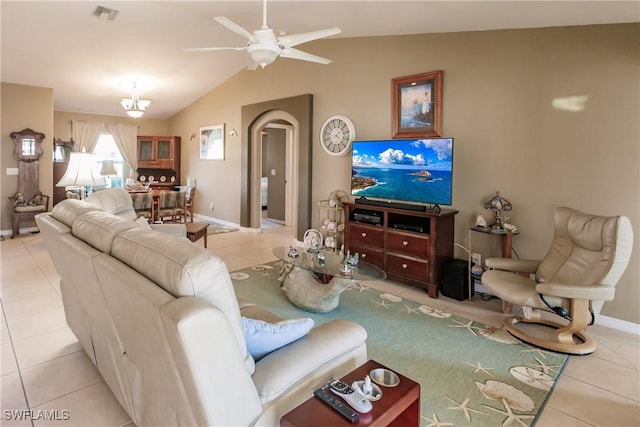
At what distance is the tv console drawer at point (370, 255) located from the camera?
Result: 4.23 metres

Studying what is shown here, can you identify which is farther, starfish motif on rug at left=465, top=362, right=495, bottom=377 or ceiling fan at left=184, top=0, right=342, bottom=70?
ceiling fan at left=184, top=0, right=342, bottom=70

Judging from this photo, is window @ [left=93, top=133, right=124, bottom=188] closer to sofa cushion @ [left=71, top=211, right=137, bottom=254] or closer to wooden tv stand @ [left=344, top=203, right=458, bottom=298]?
wooden tv stand @ [left=344, top=203, right=458, bottom=298]

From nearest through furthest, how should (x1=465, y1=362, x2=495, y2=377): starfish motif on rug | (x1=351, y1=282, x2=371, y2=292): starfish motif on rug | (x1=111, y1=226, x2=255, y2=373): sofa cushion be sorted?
(x1=111, y1=226, x2=255, y2=373): sofa cushion
(x1=465, y1=362, x2=495, y2=377): starfish motif on rug
(x1=351, y1=282, x2=371, y2=292): starfish motif on rug

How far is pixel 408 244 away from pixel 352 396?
2901 mm

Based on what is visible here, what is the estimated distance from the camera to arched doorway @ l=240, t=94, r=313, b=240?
5727mm

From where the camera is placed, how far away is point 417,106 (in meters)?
4.37

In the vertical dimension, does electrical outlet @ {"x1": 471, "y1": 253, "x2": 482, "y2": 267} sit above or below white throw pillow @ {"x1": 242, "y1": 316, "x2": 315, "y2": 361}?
below

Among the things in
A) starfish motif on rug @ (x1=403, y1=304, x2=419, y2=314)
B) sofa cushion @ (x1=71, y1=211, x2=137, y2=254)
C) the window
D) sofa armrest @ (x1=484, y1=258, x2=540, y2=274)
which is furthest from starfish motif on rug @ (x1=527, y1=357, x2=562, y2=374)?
the window

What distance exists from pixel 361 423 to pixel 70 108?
951 cm

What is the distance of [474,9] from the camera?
3250mm

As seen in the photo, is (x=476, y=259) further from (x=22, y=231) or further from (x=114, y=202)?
(x=22, y=231)

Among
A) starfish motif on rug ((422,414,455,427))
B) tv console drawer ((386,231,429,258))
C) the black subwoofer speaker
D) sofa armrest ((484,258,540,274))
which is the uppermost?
tv console drawer ((386,231,429,258))

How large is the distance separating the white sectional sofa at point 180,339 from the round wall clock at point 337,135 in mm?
3681

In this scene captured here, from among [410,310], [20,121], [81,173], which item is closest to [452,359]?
[410,310]
